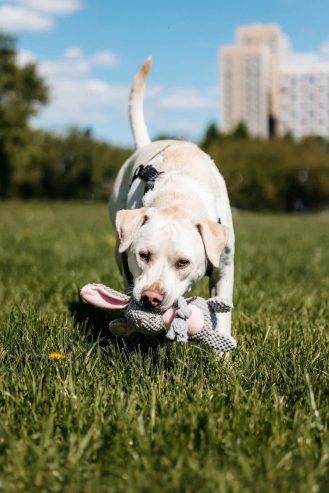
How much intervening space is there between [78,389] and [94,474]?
26.0 inches

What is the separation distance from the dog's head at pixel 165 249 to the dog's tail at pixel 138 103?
242 cm

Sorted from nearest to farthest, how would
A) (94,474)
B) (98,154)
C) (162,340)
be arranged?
(94,474), (162,340), (98,154)

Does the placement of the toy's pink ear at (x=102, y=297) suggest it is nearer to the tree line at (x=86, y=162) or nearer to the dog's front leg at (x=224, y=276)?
the dog's front leg at (x=224, y=276)

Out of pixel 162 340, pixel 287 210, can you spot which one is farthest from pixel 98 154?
pixel 162 340

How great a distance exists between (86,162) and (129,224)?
2018 inches

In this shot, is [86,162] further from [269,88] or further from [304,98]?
[304,98]

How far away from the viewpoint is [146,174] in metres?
4.16

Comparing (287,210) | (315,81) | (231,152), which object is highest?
(315,81)

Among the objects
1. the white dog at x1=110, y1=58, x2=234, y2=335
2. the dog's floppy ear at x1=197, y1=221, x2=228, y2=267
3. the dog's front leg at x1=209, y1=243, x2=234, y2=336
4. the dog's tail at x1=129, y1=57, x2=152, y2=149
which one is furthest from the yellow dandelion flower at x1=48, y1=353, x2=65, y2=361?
the dog's tail at x1=129, y1=57, x2=152, y2=149

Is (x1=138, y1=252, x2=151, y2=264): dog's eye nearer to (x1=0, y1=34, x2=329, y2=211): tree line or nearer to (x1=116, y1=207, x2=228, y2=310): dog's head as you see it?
(x1=116, y1=207, x2=228, y2=310): dog's head

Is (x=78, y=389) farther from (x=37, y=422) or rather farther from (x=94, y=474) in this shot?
(x=94, y=474)

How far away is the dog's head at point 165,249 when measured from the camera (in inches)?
128

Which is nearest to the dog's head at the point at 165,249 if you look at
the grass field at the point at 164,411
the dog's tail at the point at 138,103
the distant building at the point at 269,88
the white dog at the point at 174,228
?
the white dog at the point at 174,228

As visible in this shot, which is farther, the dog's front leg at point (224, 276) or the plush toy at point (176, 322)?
the dog's front leg at point (224, 276)
